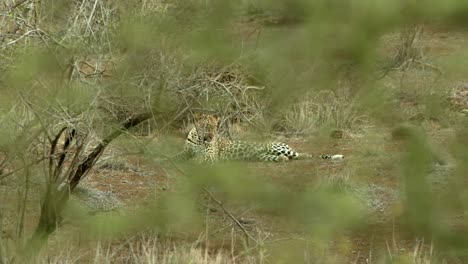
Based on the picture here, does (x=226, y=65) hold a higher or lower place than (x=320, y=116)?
lower

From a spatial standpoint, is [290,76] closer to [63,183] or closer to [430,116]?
[430,116]

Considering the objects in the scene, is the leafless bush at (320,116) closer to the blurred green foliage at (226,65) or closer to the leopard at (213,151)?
the leopard at (213,151)

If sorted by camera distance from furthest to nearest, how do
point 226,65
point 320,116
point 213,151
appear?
point 320,116, point 213,151, point 226,65

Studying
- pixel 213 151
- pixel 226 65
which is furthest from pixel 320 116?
pixel 226 65

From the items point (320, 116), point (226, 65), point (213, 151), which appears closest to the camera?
point (226, 65)

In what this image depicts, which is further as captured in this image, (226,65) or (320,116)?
(320,116)

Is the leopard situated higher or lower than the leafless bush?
lower

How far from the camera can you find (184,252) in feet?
20.1

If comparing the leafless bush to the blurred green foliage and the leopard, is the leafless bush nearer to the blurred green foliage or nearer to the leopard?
the leopard

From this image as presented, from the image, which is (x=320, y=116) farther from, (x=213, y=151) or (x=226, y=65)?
(x=226, y=65)

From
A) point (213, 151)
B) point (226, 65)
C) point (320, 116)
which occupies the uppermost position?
point (320, 116)

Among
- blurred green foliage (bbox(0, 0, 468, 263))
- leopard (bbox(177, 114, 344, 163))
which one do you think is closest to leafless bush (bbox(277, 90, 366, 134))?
leopard (bbox(177, 114, 344, 163))

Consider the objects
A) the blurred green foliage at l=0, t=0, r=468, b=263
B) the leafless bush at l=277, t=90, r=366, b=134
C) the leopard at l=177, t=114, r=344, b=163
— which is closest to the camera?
the blurred green foliage at l=0, t=0, r=468, b=263

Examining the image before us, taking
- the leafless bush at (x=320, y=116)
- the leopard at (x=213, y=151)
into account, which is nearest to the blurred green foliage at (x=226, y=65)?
the leopard at (x=213, y=151)
